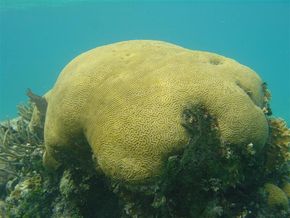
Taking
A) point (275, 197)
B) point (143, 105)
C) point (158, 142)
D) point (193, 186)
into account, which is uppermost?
point (143, 105)

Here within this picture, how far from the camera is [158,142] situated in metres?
4.20

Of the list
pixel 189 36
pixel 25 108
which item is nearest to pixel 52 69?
pixel 189 36

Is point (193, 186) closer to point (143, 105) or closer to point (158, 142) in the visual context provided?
point (158, 142)

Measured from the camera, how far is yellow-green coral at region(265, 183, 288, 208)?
4.88 m

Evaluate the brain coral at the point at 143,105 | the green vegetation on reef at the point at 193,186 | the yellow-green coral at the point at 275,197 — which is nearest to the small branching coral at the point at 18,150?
the green vegetation on reef at the point at 193,186

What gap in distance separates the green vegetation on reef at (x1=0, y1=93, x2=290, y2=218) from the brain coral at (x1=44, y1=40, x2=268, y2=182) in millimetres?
140

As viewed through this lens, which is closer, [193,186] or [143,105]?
[193,186]

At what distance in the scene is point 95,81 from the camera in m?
5.18

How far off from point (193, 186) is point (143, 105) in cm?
112

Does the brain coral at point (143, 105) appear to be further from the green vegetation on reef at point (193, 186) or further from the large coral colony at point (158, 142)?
the green vegetation on reef at point (193, 186)

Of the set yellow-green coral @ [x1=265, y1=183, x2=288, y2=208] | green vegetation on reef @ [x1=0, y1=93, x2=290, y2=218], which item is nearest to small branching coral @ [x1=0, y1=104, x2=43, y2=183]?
green vegetation on reef @ [x1=0, y1=93, x2=290, y2=218]

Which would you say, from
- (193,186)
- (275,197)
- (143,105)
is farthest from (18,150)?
(275,197)

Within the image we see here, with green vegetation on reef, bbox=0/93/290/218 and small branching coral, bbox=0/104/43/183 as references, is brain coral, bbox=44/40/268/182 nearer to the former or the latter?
green vegetation on reef, bbox=0/93/290/218

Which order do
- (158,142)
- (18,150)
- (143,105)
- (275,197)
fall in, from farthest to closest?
(18,150)
(275,197)
(143,105)
(158,142)
